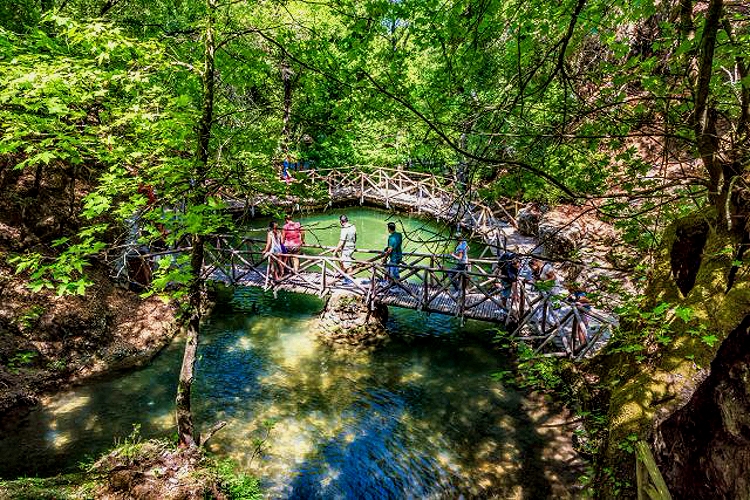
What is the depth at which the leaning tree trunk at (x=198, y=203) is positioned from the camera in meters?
4.70

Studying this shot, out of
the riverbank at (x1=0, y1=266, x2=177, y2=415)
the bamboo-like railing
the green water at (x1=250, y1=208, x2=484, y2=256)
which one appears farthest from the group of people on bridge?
the bamboo-like railing

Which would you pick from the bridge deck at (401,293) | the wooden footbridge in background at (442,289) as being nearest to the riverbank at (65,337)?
the wooden footbridge in background at (442,289)

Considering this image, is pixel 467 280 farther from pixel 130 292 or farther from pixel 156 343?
pixel 130 292

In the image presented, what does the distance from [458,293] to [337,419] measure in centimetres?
410

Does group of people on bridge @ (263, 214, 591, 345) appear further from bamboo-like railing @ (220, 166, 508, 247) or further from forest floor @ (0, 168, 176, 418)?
bamboo-like railing @ (220, 166, 508, 247)

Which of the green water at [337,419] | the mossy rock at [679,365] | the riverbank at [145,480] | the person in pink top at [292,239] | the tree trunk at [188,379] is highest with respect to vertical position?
the mossy rock at [679,365]

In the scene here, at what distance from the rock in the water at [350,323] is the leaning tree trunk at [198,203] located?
494 cm

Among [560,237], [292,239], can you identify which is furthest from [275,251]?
[560,237]

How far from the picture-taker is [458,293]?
9.83 m

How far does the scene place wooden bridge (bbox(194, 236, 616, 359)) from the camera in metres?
8.08

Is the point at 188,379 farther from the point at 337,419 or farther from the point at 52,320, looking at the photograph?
the point at 52,320

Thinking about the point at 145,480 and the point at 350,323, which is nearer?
the point at 145,480

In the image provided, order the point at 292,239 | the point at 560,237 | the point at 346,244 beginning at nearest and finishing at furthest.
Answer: the point at 346,244
the point at 292,239
the point at 560,237

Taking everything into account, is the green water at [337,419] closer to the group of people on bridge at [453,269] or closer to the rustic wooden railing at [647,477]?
the group of people on bridge at [453,269]
